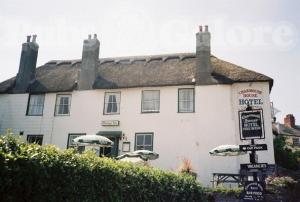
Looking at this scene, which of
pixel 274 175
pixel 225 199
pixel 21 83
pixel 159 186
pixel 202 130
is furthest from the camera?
pixel 21 83

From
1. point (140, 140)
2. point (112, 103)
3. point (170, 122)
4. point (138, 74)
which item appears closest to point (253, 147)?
point (170, 122)

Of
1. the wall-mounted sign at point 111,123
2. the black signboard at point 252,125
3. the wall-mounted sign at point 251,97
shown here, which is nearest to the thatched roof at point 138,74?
the wall-mounted sign at point 251,97

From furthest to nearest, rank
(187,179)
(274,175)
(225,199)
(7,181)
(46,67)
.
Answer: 1. (46,67)
2. (274,175)
3. (225,199)
4. (187,179)
5. (7,181)

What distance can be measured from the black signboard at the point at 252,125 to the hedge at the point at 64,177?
3055 mm

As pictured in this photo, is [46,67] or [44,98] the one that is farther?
[46,67]

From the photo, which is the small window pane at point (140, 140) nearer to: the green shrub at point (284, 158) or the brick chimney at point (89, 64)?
the brick chimney at point (89, 64)

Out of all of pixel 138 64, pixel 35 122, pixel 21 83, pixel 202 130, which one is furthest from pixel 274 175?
pixel 21 83

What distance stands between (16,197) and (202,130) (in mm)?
16688

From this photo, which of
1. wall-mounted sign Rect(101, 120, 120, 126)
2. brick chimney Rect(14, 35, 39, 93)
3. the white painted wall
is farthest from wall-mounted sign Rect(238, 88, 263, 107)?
brick chimney Rect(14, 35, 39, 93)

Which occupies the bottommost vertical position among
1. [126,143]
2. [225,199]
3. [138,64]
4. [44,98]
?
[225,199]

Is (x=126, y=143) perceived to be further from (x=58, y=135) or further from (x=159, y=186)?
(x=159, y=186)

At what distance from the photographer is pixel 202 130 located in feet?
69.6

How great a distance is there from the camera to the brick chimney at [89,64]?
79.7ft

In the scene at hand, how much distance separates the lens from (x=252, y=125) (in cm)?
898
